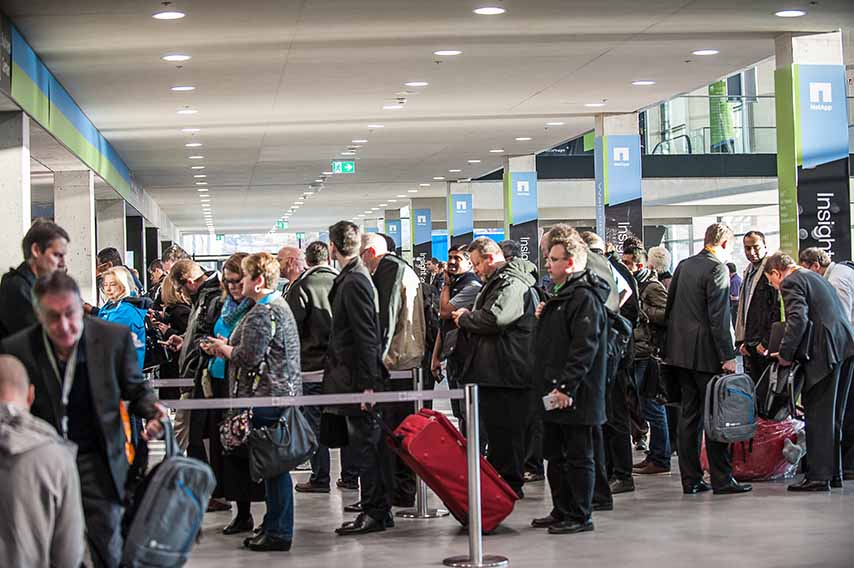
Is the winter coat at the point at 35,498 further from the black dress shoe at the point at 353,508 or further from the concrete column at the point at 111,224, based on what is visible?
the concrete column at the point at 111,224

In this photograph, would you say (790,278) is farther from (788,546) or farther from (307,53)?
(307,53)

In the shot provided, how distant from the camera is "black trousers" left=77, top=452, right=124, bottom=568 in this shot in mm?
4332

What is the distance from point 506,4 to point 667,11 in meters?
1.52

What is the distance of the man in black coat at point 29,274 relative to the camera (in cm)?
497

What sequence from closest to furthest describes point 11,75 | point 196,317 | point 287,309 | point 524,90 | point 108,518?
point 108,518
point 287,309
point 196,317
point 11,75
point 524,90

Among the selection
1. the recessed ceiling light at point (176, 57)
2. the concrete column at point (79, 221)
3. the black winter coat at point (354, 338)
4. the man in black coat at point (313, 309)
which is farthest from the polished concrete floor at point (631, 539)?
the concrete column at point (79, 221)

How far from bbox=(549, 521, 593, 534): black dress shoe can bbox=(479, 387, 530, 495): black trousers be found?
74cm

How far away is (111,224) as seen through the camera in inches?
867

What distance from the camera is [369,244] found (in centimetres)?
809

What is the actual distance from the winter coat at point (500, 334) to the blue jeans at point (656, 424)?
1950 millimetres

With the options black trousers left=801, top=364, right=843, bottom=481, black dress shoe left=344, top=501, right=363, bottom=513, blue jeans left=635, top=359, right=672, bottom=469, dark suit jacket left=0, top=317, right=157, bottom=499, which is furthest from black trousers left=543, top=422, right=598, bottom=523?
dark suit jacket left=0, top=317, right=157, bottom=499

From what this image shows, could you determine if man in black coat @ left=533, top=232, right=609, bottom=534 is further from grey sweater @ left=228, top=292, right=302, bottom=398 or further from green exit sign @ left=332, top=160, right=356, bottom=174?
green exit sign @ left=332, top=160, right=356, bottom=174

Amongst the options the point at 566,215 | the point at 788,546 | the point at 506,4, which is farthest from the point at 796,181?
the point at 566,215

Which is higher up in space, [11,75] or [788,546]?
[11,75]
